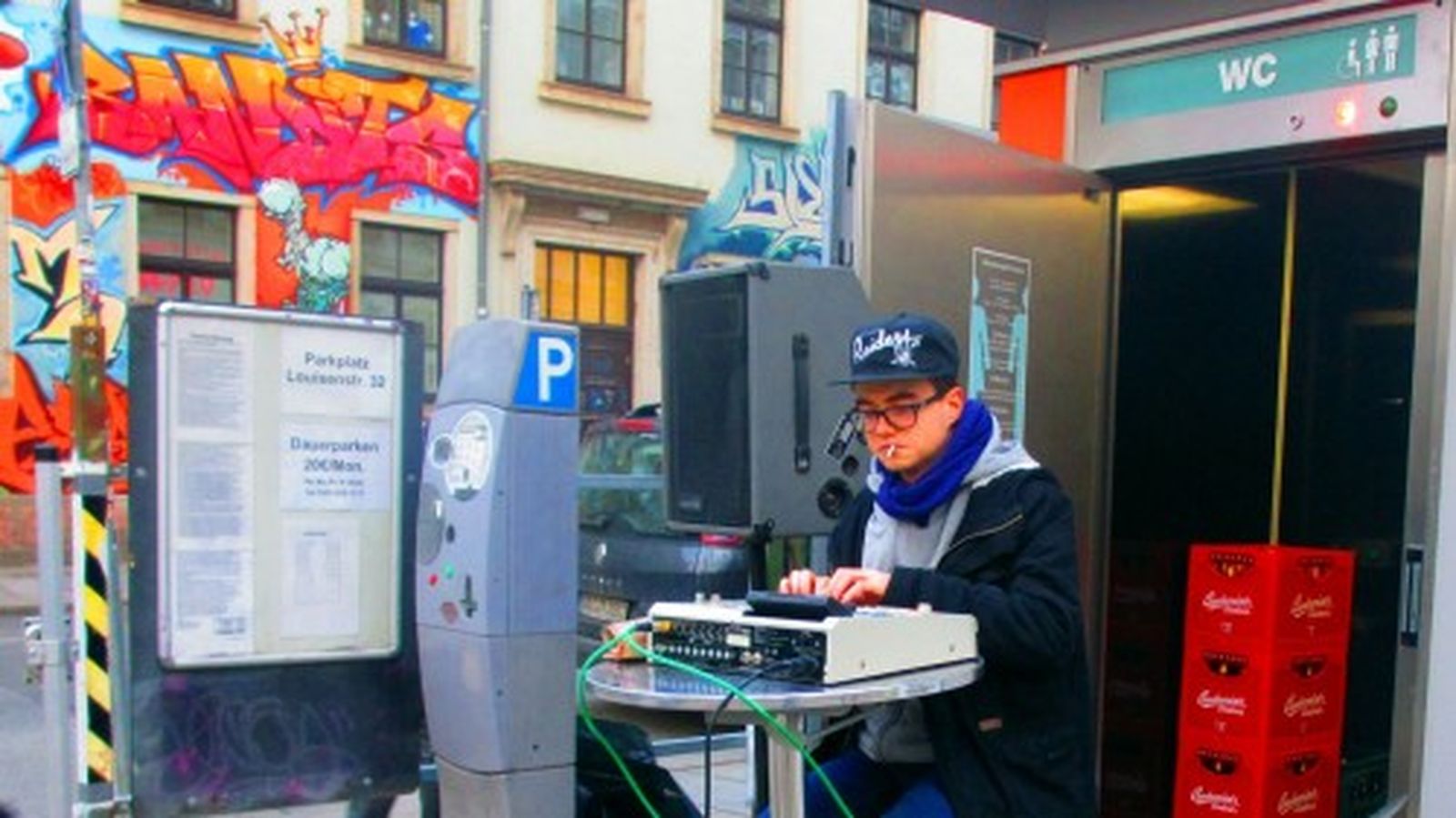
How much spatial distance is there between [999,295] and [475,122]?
12.0m

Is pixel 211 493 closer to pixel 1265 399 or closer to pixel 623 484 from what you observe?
pixel 1265 399

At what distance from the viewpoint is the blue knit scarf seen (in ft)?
8.95

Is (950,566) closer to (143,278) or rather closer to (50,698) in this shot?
(50,698)

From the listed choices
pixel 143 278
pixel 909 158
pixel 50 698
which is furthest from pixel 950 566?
pixel 143 278

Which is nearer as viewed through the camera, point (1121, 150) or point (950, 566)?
point (950, 566)

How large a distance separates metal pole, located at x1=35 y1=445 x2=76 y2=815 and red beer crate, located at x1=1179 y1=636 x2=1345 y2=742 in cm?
319

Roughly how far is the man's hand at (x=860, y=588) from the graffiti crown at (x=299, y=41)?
13.1m

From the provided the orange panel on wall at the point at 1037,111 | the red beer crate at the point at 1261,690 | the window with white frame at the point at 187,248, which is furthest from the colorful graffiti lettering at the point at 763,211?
the red beer crate at the point at 1261,690

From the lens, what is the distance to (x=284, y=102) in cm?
1439

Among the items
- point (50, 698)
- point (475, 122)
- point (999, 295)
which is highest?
point (475, 122)

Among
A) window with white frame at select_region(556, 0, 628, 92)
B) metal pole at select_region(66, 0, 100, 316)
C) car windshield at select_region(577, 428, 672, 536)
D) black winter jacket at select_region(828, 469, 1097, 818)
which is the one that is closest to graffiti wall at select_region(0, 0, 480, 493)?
window with white frame at select_region(556, 0, 628, 92)

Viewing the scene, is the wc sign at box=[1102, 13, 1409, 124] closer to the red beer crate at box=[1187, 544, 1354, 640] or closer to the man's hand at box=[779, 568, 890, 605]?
the red beer crate at box=[1187, 544, 1354, 640]

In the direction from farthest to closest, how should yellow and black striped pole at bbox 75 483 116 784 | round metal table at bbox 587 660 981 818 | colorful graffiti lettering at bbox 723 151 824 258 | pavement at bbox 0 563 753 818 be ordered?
colorful graffiti lettering at bbox 723 151 824 258, pavement at bbox 0 563 753 818, yellow and black striped pole at bbox 75 483 116 784, round metal table at bbox 587 660 981 818

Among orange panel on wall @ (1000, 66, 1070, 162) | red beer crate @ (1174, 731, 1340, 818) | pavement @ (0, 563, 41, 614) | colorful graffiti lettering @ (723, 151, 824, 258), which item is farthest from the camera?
colorful graffiti lettering @ (723, 151, 824, 258)
